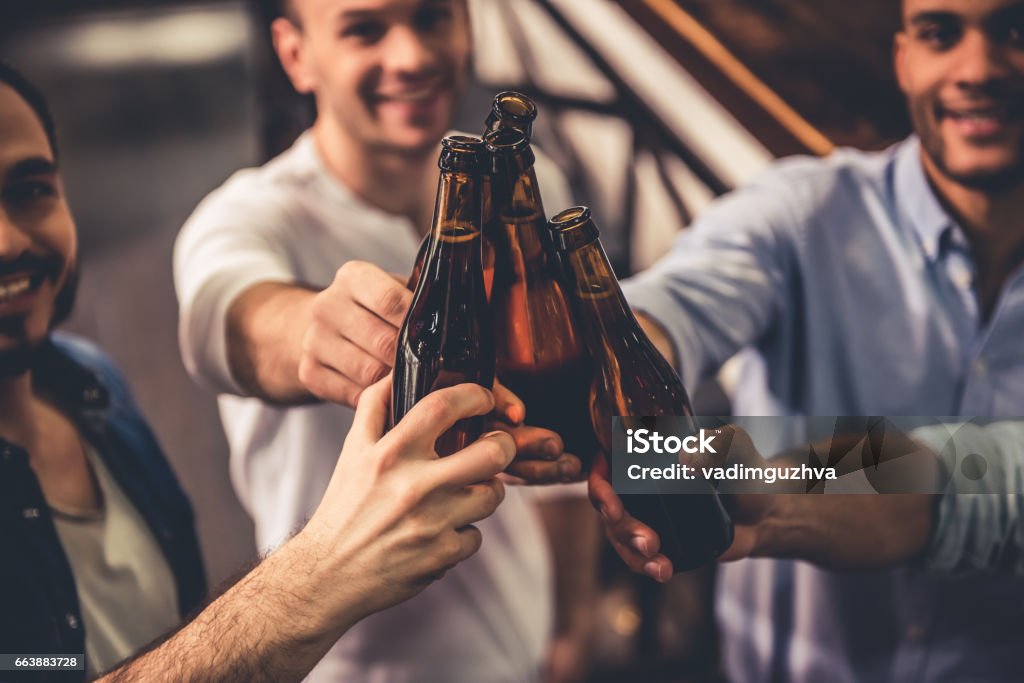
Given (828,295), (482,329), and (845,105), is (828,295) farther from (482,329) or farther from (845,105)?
(482,329)

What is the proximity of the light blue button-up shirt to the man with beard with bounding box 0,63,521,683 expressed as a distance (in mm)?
400

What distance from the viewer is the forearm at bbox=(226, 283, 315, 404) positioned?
1.00 m

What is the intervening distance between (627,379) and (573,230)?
18cm

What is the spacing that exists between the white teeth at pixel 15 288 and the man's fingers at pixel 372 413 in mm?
502

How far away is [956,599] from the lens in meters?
1.14

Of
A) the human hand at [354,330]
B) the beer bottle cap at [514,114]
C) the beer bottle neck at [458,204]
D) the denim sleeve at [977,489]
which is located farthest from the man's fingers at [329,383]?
the denim sleeve at [977,489]

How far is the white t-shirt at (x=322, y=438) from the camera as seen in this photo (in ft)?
3.62

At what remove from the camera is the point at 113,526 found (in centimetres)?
112

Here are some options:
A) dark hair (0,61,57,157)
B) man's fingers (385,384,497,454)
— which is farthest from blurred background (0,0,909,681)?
man's fingers (385,384,497,454)

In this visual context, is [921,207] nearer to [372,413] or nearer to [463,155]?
[463,155]

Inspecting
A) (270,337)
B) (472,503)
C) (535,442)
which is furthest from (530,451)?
(270,337)

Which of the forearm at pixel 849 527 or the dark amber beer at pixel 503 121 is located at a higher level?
the dark amber beer at pixel 503 121

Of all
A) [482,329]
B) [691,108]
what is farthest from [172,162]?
[691,108]

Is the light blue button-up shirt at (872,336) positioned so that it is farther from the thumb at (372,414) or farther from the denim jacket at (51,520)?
the denim jacket at (51,520)
